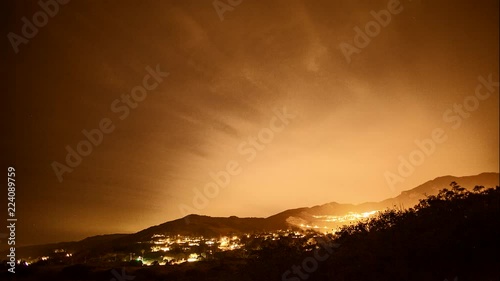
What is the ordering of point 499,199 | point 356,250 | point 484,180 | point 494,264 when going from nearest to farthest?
point 494,264 < point 356,250 < point 499,199 < point 484,180

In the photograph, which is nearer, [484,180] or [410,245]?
[410,245]

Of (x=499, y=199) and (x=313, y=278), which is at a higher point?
(x=499, y=199)

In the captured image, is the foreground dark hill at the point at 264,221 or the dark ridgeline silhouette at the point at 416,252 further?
the foreground dark hill at the point at 264,221

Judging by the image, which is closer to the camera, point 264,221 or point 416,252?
point 416,252

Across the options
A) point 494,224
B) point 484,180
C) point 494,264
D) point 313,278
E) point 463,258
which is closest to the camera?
point 494,264

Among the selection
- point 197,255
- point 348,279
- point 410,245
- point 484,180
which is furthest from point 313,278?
point 484,180

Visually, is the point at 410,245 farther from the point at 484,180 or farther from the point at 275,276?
the point at 484,180

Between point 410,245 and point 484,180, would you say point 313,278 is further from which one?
point 484,180

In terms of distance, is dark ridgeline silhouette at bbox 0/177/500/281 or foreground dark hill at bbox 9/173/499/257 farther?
foreground dark hill at bbox 9/173/499/257

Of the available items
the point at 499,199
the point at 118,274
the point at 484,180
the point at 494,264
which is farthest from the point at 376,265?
the point at 484,180
